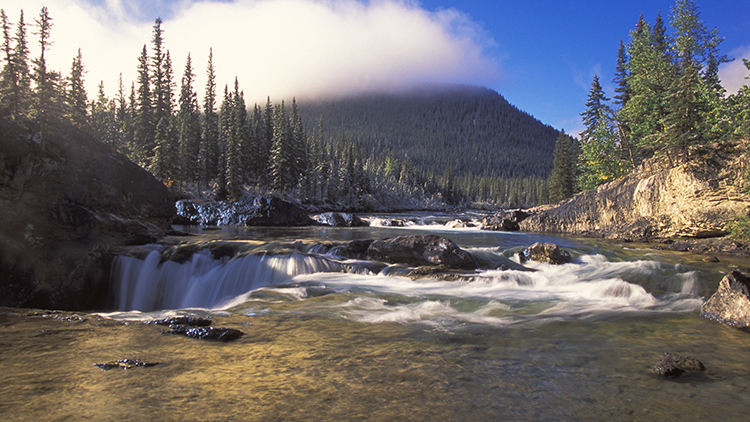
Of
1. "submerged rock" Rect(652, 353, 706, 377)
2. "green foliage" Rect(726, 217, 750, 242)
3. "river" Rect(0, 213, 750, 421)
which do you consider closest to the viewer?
"river" Rect(0, 213, 750, 421)

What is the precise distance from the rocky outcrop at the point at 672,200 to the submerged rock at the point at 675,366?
17157 mm

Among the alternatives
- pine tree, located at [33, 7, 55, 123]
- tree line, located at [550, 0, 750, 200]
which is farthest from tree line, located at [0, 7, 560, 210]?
tree line, located at [550, 0, 750, 200]

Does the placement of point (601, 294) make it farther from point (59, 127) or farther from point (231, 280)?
point (59, 127)

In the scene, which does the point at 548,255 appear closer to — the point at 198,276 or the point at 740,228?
the point at 740,228

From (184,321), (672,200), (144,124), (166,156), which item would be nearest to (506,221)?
(672,200)

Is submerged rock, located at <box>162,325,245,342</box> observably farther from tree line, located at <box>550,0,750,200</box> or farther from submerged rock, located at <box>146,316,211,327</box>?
tree line, located at <box>550,0,750,200</box>

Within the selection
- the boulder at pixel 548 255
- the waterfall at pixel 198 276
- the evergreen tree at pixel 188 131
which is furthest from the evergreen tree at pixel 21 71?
the boulder at pixel 548 255

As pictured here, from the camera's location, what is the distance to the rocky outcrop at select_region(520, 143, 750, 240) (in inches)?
650

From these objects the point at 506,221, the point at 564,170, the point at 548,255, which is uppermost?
the point at 564,170

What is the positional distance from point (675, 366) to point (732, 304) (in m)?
3.82

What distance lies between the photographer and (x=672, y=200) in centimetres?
1911

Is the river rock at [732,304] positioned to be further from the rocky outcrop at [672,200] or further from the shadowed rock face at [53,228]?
the shadowed rock face at [53,228]

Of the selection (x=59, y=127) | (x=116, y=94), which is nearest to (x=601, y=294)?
(x=59, y=127)

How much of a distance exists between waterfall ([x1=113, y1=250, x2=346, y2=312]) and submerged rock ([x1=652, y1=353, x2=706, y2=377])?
8.88 meters
